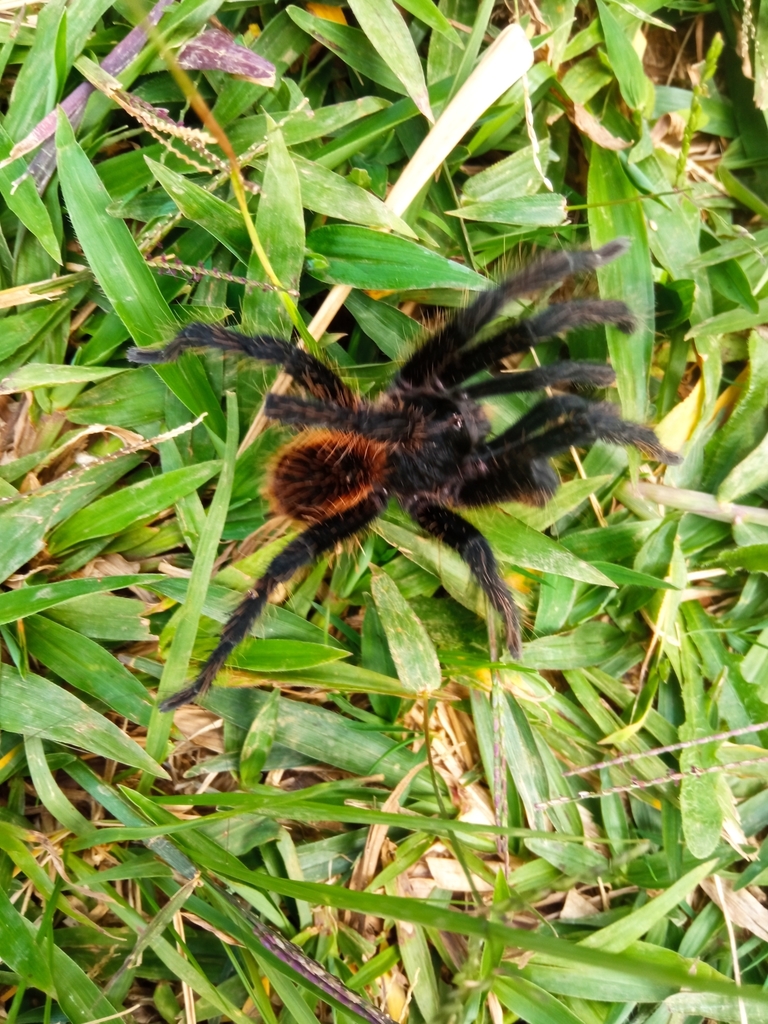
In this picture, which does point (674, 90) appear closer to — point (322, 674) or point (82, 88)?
point (82, 88)

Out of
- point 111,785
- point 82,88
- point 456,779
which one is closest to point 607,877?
point 456,779

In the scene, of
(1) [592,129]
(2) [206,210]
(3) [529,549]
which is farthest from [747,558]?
(2) [206,210]

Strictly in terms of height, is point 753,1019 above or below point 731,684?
below

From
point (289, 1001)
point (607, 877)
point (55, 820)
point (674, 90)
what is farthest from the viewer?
point (674, 90)

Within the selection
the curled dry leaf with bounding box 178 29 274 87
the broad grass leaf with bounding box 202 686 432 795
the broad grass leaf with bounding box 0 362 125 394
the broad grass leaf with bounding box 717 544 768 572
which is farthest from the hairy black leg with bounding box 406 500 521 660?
the curled dry leaf with bounding box 178 29 274 87

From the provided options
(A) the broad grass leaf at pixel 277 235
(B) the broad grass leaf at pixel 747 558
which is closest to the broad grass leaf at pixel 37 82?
(A) the broad grass leaf at pixel 277 235
